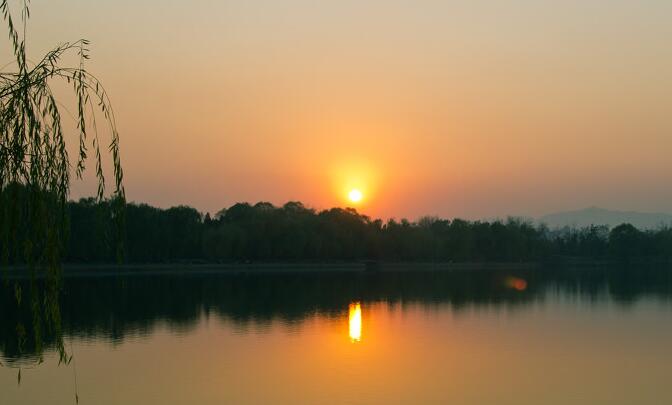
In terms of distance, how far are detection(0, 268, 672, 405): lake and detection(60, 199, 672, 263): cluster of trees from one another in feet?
61.6

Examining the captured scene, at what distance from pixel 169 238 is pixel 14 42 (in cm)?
5305

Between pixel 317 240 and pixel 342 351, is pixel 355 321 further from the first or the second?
pixel 317 240

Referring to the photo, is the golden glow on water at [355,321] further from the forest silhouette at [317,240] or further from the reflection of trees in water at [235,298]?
the forest silhouette at [317,240]

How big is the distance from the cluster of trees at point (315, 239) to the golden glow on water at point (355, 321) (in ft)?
62.6

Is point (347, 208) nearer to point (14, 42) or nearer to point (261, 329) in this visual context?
point (261, 329)

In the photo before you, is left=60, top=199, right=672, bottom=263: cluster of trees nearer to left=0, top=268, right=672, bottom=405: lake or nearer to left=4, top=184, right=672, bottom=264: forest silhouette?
left=4, top=184, right=672, bottom=264: forest silhouette

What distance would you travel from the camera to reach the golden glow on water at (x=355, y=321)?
22219 mm

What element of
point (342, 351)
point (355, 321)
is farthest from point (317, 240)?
point (342, 351)

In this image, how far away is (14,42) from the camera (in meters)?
4.93

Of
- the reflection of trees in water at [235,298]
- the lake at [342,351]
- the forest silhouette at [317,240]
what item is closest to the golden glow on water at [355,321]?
the lake at [342,351]

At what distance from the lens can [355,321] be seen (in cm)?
2608

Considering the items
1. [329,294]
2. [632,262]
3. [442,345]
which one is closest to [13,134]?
[442,345]

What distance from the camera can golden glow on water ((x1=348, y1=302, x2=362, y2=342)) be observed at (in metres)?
22.2

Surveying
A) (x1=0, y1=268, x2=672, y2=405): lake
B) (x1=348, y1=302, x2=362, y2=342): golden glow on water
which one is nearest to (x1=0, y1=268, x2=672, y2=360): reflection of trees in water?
(x1=0, y1=268, x2=672, y2=405): lake
